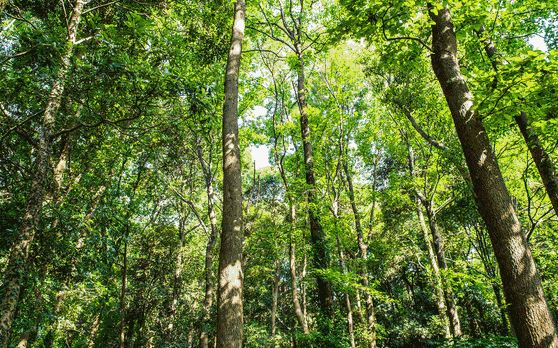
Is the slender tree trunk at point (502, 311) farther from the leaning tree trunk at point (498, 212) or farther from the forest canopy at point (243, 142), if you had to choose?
the leaning tree trunk at point (498, 212)

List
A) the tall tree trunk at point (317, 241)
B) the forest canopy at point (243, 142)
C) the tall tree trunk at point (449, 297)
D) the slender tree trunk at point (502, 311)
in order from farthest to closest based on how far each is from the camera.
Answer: the slender tree trunk at point (502, 311) < the tall tree trunk at point (449, 297) < the tall tree trunk at point (317, 241) < the forest canopy at point (243, 142)

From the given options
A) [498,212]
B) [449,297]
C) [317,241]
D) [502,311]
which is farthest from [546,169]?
[502,311]

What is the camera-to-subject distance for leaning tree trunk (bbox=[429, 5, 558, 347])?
13.5 feet

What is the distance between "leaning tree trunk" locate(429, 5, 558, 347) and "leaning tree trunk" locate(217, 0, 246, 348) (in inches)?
146

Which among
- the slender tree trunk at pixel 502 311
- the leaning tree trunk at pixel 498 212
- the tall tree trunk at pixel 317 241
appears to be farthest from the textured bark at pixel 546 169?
the slender tree trunk at pixel 502 311

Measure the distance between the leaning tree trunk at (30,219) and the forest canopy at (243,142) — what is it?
29 millimetres

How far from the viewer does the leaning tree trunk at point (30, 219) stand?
197 inches

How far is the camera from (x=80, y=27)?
389 inches

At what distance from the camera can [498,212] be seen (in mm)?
4645

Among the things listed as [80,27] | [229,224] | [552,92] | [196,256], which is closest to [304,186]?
[229,224]

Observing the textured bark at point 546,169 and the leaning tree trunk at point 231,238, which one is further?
the textured bark at point 546,169

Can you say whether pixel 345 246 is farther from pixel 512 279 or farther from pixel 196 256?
pixel 196 256

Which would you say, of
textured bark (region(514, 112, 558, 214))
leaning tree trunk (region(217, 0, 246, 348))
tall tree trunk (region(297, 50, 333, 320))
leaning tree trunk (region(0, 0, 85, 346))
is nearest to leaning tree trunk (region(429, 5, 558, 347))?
textured bark (region(514, 112, 558, 214))

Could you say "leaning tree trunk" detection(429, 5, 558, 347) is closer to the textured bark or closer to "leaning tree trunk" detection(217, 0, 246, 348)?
the textured bark
